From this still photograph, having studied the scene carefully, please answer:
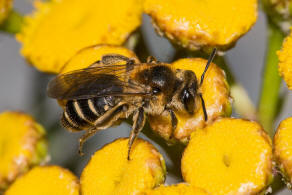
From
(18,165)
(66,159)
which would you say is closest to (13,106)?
(66,159)

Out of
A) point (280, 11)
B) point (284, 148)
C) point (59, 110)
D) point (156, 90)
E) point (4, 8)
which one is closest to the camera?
point (284, 148)

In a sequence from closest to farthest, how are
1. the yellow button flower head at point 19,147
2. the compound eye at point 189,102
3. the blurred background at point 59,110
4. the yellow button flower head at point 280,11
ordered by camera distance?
the compound eye at point 189,102 < the yellow button flower head at point 280,11 < the yellow button flower head at point 19,147 < the blurred background at point 59,110

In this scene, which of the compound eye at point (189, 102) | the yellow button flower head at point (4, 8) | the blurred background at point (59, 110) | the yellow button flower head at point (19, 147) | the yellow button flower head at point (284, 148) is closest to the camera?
the yellow button flower head at point (284, 148)

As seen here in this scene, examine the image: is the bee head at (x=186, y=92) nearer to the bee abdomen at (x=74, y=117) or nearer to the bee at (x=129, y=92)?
the bee at (x=129, y=92)

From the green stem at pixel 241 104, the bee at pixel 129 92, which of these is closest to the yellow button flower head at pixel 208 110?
the bee at pixel 129 92

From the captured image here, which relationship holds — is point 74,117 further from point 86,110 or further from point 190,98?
point 190,98

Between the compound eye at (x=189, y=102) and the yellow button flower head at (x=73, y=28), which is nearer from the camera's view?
the compound eye at (x=189, y=102)

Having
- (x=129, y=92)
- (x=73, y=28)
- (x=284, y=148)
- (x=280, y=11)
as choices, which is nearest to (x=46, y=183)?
(x=129, y=92)

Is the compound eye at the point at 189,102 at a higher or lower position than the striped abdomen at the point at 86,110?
higher
